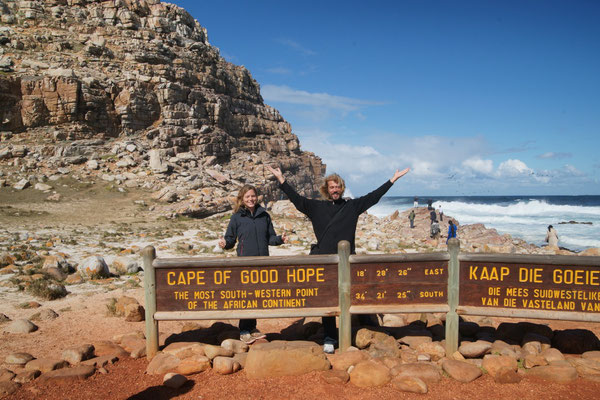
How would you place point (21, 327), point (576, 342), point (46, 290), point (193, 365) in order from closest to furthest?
point (193, 365) → point (576, 342) → point (21, 327) → point (46, 290)

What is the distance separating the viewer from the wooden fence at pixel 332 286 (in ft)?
16.1

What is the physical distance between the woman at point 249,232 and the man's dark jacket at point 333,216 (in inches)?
24.3

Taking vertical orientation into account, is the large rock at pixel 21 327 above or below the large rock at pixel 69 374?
below

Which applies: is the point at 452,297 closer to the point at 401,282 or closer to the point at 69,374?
the point at 401,282

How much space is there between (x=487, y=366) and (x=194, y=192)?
1115 inches

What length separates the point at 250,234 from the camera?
18.2ft

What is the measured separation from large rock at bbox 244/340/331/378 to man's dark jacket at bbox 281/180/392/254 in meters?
1.31

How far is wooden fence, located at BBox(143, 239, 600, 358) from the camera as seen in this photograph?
4.90m

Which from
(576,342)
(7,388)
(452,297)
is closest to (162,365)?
(7,388)

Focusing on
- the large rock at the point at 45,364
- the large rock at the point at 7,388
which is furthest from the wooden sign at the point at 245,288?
the large rock at the point at 7,388

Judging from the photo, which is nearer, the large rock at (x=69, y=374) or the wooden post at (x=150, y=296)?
the large rock at (x=69, y=374)

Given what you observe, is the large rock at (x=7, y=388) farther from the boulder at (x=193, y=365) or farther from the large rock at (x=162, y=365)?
the boulder at (x=193, y=365)

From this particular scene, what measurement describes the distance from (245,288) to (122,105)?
134 feet

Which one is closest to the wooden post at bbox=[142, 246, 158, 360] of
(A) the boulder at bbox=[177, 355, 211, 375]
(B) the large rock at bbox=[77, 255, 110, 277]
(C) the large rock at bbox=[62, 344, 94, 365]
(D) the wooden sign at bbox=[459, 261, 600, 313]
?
(A) the boulder at bbox=[177, 355, 211, 375]
